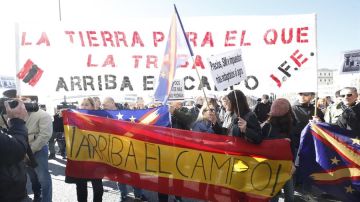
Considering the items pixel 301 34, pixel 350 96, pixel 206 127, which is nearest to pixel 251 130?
pixel 206 127

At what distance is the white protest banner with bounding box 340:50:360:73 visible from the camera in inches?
257

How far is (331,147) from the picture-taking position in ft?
16.1

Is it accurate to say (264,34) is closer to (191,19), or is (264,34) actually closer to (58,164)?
(191,19)

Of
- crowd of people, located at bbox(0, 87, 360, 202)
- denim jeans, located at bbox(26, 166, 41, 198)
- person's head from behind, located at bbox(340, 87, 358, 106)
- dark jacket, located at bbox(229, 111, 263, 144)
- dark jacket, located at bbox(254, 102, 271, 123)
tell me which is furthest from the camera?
dark jacket, located at bbox(254, 102, 271, 123)

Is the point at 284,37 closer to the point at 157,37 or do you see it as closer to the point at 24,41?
the point at 157,37

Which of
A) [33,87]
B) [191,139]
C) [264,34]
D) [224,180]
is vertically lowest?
[224,180]

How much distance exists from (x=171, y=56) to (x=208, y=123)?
3.90 ft

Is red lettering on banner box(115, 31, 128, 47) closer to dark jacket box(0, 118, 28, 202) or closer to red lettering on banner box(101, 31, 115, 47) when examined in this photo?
red lettering on banner box(101, 31, 115, 47)

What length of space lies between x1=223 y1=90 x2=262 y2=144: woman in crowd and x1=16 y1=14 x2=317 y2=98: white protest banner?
1.19 m

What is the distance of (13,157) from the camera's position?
2.93m

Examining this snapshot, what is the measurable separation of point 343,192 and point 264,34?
2.46m

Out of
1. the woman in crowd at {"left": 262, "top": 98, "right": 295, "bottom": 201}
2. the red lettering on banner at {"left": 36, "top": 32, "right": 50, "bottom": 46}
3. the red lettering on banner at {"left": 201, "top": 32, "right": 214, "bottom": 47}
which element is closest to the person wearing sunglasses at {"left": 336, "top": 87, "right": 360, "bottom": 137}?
the woman in crowd at {"left": 262, "top": 98, "right": 295, "bottom": 201}

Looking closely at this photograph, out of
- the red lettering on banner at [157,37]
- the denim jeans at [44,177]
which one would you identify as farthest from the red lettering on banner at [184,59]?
the denim jeans at [44,177]

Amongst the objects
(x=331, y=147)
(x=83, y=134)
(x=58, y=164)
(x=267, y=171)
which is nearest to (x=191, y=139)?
(x=267, y=171)
